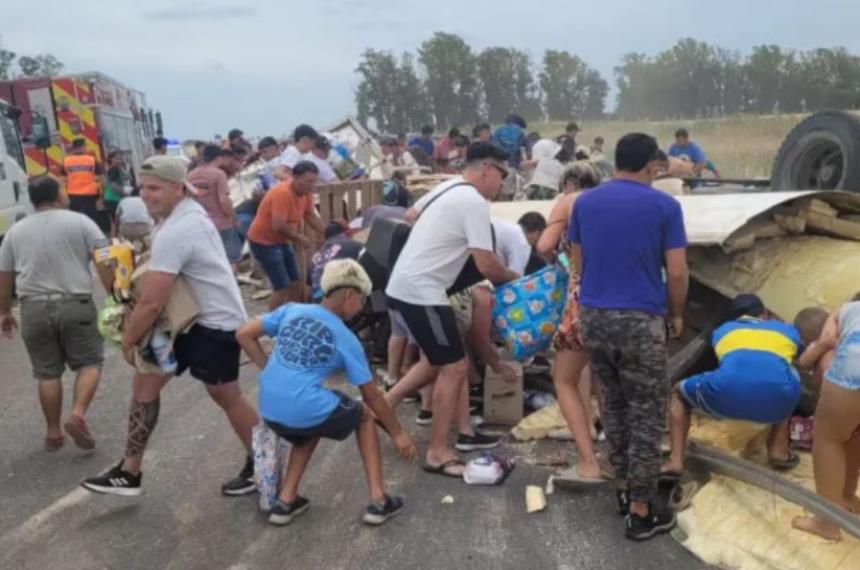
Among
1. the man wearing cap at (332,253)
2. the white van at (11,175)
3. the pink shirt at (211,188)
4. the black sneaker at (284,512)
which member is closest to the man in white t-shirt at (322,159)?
the pink shirt at (211,188)

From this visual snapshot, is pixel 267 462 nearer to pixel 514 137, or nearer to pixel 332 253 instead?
pixel 332 253

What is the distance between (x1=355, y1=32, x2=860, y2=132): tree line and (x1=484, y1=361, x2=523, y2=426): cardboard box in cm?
5751

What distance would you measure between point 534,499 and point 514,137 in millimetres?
10138

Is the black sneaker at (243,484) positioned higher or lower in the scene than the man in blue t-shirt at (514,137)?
lower

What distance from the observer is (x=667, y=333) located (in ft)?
12.7

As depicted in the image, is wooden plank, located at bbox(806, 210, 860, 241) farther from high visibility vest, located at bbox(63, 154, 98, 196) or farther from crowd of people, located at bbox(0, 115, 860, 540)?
high visibility vest, located at bbox(63, 154, 98, 196)

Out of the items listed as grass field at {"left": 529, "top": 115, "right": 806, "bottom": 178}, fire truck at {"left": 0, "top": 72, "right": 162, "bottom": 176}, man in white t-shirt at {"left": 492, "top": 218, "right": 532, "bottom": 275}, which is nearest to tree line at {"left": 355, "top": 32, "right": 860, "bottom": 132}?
grass field at {"left": 529, "top": 115, "right": 806, "bottom": 178}

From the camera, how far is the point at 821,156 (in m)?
7.44

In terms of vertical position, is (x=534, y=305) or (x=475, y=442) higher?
(x=534, y=305)

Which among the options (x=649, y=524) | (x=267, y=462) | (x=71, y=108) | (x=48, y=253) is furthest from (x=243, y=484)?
(x=71, y=108)

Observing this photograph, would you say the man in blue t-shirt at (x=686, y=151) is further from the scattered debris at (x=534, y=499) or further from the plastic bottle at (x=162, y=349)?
the plastic bottle at (x=162, y=349)

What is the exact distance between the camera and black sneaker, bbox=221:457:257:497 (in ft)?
14.6

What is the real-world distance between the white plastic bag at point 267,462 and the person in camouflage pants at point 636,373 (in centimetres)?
161

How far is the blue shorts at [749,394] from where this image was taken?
4047 mm
